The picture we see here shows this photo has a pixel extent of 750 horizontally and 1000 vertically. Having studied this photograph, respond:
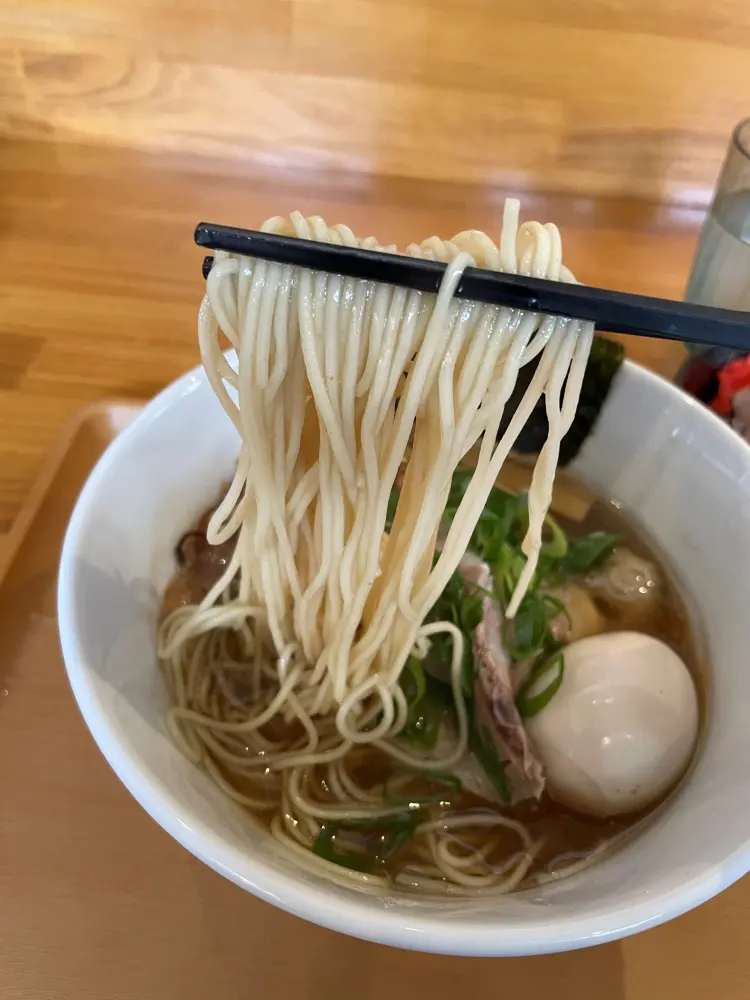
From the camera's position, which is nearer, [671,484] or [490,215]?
[671,484]

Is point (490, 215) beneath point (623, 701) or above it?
above

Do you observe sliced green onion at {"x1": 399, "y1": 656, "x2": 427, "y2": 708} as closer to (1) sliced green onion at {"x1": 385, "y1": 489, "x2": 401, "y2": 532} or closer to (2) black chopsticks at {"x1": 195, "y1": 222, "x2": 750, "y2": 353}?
(1) sliced green onion at {"x1": 385, "y1": 489, "x2": 401, "y2": 532}

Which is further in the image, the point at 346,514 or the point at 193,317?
the point at 193,317

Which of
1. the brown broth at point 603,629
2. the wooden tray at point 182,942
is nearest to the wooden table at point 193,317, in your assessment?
the wooden tray at point 182,942

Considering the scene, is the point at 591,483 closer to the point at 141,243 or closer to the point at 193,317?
the point at 193,317

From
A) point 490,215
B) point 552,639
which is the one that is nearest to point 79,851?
point 552,639

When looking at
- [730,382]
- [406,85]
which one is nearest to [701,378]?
[730,382]

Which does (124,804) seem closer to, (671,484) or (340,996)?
(340,996)
